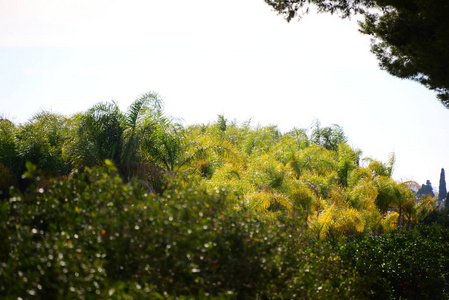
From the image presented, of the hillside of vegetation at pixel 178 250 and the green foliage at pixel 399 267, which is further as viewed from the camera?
the green foliage at pixel 399 267

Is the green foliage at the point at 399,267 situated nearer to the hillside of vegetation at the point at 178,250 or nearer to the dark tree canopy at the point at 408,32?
the hillside of vegetation at the point at 178,250

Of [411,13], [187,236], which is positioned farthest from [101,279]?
[411,13]

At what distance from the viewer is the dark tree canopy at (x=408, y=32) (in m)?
7.64

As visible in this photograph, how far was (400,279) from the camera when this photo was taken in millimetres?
8844

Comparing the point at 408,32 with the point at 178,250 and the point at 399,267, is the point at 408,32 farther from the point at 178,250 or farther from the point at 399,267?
the point at 178,250

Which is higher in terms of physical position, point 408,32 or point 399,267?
point 408,32

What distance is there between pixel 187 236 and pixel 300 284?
176cm

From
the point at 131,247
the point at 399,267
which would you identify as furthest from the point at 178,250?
the point at 399,267

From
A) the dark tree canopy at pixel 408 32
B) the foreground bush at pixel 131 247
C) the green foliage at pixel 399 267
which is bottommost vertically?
the foreground bush at pixel 131 247

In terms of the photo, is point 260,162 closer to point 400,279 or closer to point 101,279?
point 400,279

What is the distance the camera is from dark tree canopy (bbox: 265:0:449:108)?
7.64m

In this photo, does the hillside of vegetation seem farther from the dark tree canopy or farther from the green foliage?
the dark tree canopy

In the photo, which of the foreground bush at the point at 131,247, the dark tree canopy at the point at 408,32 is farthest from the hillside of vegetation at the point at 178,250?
the dark tree canopy at the point at 408,32

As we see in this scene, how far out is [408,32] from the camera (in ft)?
29.9
